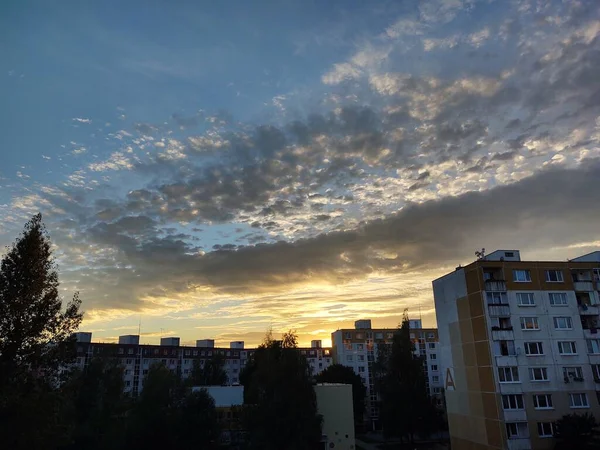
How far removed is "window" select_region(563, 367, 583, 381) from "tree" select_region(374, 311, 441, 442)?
26.6m

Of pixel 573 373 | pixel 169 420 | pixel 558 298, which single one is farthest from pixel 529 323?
pixel 169 420

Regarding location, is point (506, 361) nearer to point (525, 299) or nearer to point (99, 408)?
point (525, 299)

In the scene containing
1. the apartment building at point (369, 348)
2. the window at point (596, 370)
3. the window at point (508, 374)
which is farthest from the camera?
the apartment building at point (369, 348)

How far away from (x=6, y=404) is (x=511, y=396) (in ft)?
147

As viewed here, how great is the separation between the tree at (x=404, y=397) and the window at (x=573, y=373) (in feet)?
87.3

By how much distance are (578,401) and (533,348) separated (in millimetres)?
6565

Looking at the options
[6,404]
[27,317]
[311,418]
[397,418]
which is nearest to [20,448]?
[6,404]

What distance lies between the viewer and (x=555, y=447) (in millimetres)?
43906

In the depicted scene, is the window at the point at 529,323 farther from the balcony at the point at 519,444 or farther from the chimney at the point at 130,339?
the chimney at the point at 130,339

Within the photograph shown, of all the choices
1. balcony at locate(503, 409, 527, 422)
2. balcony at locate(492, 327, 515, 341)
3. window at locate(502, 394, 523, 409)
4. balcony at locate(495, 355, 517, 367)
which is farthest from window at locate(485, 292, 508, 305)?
balcony at locate(503, 409, 527, 422)

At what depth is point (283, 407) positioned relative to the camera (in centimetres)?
4912

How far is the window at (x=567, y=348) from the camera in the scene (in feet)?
156

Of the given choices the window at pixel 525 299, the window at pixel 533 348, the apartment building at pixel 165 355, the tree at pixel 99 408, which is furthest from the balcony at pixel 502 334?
Result: the apartment building at pixel 165 355

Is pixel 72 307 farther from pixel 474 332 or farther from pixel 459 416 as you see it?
pixel 459 416
